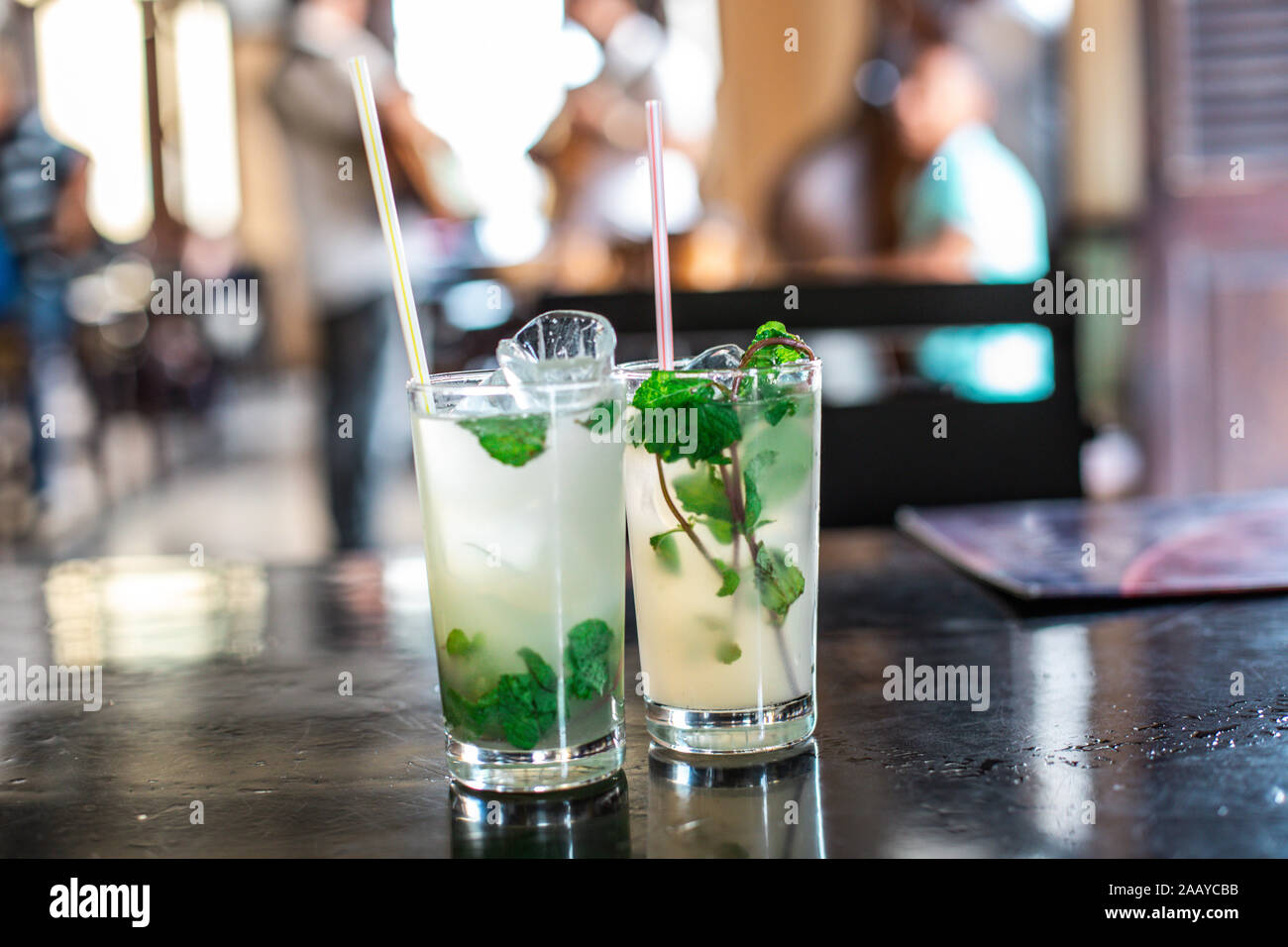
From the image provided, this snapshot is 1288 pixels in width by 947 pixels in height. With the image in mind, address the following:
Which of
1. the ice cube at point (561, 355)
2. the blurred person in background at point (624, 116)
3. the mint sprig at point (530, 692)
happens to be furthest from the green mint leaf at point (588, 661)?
the blurred person in background at point (624, 116)

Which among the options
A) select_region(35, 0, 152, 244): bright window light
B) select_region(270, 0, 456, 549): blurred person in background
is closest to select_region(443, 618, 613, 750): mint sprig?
select_region(270, 0, 456, 549): blurred person in background

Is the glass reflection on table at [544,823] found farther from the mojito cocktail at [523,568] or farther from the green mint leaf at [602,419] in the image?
the green mint leaf at [602,419]

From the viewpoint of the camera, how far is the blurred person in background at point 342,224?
10.7 ft

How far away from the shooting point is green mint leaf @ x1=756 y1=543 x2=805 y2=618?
604 millimetres

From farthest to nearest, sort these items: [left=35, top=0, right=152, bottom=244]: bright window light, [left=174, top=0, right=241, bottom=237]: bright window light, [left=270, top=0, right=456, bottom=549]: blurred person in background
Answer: [left=174, top=0, right=241, bottom=237]: bright window light
[left=35, top=0, right=152, bottom=244]: bright window light
[left=270, top=0, right=456, bottom=549]: blurred person in background

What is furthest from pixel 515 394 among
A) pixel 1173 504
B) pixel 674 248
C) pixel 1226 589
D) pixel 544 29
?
pixel 544 29

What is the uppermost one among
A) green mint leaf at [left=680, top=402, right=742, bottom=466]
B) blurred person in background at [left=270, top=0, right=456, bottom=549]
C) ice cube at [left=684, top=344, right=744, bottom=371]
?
blurred person in background at [left=270, top=0, right=456, bottom=549]

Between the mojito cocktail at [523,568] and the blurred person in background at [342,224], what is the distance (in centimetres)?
243

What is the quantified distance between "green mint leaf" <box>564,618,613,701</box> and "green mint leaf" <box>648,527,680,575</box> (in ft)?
0.16

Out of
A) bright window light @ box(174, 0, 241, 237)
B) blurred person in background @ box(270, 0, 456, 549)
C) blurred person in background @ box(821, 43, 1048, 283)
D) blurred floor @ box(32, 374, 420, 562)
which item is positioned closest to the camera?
blurred person in background @ box(270, 0, 456, 549)

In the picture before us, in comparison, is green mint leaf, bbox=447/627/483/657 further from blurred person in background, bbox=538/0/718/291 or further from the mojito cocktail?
blurred person in background, bbox=538/0/718/291

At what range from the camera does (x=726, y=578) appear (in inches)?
23.7

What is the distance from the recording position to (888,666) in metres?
0.76

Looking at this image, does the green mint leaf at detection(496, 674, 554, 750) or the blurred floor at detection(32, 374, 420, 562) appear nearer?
the green mint leaf at detection(496, 674, 554, 750)
